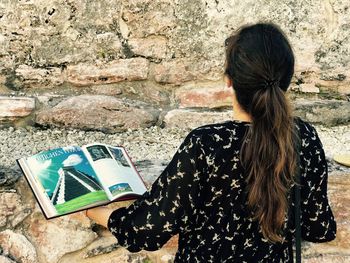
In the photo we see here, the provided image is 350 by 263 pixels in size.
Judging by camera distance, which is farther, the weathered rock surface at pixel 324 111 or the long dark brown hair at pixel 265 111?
the weathered rock surface at pixel 324 111

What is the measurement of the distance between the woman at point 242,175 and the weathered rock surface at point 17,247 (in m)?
0.63

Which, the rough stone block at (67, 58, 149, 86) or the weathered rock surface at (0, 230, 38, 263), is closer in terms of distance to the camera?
the weathered rock surface at (0, 230, 38, 263)

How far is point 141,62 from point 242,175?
1320 mm

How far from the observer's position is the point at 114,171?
71.1 inches

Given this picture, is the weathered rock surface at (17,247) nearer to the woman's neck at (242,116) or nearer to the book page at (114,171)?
the book page at (114,171)

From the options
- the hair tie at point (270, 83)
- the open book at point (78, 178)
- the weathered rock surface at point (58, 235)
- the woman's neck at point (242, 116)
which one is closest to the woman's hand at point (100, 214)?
the open book at point (78, 178)

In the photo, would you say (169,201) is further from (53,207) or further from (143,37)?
(143,37)

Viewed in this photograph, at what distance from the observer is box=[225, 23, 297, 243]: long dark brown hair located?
142 cm

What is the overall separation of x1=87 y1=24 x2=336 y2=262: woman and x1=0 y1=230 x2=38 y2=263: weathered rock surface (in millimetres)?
626

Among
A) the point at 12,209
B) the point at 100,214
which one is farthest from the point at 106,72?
the point at 100,214

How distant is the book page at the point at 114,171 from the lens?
1764 millimetres

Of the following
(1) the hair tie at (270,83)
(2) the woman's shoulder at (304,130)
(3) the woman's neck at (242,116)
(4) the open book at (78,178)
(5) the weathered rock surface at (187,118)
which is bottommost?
(5) the weathered rock surface at (187,118)

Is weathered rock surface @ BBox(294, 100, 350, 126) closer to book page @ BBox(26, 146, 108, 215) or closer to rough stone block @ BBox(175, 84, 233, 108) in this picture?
rough stone block @ BBox(175, 84, 233, 108)

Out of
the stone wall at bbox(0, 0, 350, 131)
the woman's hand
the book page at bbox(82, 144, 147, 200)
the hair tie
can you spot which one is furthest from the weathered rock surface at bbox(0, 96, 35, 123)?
the hair tie
